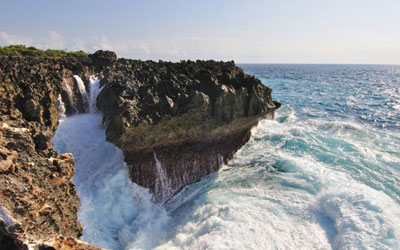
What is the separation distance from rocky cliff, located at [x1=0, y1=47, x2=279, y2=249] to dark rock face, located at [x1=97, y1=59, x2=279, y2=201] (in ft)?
0.16

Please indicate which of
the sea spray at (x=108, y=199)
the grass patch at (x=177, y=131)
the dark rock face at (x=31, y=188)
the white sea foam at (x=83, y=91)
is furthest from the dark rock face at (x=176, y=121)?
the dark rock face at (x=31, y=188)

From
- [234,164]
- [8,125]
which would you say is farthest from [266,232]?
[8,125]

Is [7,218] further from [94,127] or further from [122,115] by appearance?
[94,127]

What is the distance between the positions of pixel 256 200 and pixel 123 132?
688 cm

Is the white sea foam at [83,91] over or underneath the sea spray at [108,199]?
over

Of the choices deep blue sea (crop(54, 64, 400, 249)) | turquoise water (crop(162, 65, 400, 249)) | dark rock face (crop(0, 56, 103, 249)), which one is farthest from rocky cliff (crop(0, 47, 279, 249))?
turquoise water (crop(162, 65, 400, 249))

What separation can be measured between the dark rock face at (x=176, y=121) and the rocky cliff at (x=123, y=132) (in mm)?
50

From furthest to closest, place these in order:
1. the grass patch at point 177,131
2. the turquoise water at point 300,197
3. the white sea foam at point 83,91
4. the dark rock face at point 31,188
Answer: the white sea foam at point 83,91 → the grass patch at point 177,131 → the turquoise water at point 300,197 → the dark rock face at point 31,188

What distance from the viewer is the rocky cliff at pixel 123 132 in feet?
19.7

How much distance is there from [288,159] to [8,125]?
14.3 metres

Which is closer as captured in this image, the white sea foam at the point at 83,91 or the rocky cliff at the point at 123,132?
the rocky cliff at the point at 123,132

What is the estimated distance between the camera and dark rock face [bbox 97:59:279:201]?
11.4 meters

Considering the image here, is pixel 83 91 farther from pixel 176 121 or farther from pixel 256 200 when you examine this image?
pixel 256 200

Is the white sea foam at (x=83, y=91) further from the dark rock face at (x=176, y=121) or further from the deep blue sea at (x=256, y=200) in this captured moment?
the dark rock face at (x=176, y=121)
